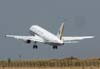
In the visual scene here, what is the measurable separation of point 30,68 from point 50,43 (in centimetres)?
6695

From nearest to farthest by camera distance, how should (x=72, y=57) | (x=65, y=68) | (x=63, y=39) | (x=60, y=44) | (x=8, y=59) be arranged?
(x=65, y=68) → (x=8, y=59) → (x=72, y=57) → (x=60, y=44) → (x=63, y=39)

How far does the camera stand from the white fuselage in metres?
159

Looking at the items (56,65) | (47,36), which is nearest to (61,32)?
(47,36)

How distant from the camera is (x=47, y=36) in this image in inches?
6604

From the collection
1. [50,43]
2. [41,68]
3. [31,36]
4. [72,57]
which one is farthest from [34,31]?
[41,68]

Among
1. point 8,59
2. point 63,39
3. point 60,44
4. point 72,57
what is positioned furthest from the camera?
point 63,39

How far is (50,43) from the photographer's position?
161500mm

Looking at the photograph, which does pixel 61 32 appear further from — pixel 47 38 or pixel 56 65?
pixel 56 65

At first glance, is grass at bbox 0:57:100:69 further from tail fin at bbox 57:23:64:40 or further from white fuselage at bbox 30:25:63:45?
tail fin at bbox 57:23:64:40

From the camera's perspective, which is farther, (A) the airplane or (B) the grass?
(A) the airplane

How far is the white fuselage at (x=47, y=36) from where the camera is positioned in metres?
159

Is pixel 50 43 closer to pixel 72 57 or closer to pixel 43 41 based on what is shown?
pixel 43 41

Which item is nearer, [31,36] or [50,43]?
[50,43]

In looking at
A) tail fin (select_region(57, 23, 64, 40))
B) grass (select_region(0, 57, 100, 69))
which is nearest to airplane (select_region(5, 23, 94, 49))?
tail fin (select_region(57, 23, 64, 40))
